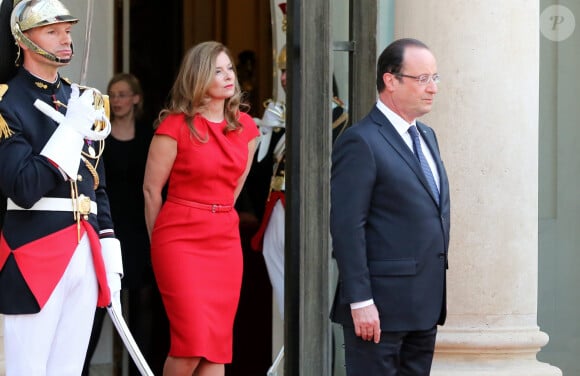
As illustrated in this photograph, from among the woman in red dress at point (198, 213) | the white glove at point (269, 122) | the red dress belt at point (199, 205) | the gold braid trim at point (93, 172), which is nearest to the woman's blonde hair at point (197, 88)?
the woman in red dress at point (198, 213)

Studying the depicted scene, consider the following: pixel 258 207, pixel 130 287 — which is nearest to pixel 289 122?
pixel 130 287

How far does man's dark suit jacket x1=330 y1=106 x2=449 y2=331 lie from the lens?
14.8 ft

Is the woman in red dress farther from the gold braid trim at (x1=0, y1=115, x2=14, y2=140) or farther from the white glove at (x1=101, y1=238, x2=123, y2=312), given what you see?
the gold braid trim at (x1=0, y1=115, x2=14, y2=140)

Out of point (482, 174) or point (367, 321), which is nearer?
A: point (367, 321)

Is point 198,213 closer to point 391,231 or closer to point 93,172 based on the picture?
point 93,172

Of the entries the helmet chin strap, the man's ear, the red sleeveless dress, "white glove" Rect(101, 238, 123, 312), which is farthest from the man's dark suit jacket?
the red sleeveless dress

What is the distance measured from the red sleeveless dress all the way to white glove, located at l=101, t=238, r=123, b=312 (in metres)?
1.13

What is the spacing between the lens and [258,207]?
7879mm

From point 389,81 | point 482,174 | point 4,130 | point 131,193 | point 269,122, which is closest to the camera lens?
point 4,130

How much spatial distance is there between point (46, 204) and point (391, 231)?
1.14 metres

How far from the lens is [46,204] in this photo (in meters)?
4.57

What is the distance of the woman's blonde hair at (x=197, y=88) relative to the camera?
19.7ft

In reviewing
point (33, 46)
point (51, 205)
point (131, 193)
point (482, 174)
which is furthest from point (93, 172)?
point (131, 193)

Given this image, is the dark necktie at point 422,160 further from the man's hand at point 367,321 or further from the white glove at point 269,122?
the white glove at point 269,122
